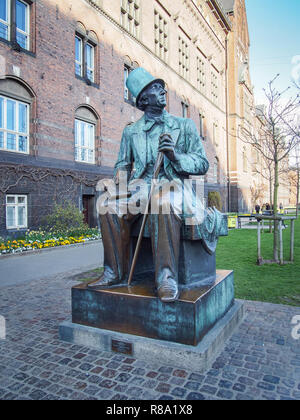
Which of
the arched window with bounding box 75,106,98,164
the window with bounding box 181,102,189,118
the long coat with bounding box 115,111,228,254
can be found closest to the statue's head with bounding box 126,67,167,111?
the long coat with bounding box 115,111,228,254

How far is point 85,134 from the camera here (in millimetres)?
15891

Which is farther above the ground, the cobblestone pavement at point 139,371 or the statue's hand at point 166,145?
the statue's hand at point 166,145

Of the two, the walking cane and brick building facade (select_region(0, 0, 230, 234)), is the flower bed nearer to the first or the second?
brick building facade (select_region(0, 0, 230, 234))

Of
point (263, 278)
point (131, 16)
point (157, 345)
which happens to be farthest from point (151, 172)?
point (131, 16)

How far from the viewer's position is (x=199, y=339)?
Result: 272cm

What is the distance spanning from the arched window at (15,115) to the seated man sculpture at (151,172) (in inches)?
386

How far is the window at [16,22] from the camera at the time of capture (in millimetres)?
11969

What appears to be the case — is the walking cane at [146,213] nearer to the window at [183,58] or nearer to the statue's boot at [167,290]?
the statue's boot at [167,290]

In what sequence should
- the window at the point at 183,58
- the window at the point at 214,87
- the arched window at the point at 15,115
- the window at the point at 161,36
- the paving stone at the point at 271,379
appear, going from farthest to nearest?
the window at the point at 214,87 → the window at the point at 183,58 → the window at the point at 161,36 → the arched window at the point at 15,115 → the paving stone at the point at 271,379

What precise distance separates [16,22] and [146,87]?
11979 mm

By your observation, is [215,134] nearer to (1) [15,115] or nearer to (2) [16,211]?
(1) [15,115]

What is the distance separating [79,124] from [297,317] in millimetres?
13904

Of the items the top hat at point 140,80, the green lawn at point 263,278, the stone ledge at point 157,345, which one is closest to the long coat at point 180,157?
the top hat at point 140,80
